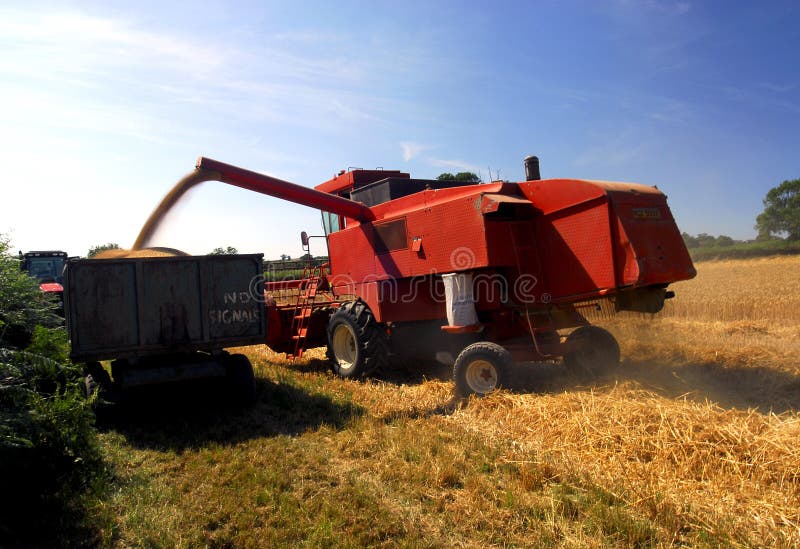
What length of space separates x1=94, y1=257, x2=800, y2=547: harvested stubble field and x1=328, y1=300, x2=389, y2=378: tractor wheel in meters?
0.70

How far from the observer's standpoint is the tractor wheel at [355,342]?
7.62 meters

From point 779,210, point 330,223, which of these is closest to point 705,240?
point 779,210

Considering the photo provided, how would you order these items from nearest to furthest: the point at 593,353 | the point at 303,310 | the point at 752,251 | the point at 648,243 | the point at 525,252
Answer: the point at 648,243
the point at 525,252
the point at 593,353
the point at 303,310
the point at 752,251

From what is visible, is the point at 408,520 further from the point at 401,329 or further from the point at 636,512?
the point at 401,329

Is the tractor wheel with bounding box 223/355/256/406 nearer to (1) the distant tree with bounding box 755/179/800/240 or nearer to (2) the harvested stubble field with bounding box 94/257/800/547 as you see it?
(2) the harvested stubble field with bounding box 94/257/800/547

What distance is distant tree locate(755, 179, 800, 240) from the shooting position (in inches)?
2203

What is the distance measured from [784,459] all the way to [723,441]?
0.42 m

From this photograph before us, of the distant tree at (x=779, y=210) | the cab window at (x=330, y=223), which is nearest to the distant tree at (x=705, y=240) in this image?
the distant tree at (x=779, y=210)

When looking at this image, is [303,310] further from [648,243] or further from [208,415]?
[648,243]

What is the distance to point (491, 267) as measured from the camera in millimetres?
6281

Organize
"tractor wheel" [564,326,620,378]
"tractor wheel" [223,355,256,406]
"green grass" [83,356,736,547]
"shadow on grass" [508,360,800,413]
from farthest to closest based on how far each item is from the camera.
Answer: "tractor wheel" [564,326,620,378] → "tractor wheel" [223,355,256,406] → "shadow on grass" [508,360,800,413] → "green grass" [83,356,736,547]

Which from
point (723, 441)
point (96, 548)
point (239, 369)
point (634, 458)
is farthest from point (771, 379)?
point (96, 548)

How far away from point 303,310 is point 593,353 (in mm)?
4586

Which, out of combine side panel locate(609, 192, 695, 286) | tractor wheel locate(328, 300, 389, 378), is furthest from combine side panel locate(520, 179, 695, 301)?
tractor wheel locate(328, 300, 389, 378)
